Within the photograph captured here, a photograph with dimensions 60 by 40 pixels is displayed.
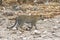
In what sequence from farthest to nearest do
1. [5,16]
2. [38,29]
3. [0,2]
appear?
1. [0,2]
2. [5,16]
3. [38,29]

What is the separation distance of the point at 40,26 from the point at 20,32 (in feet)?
4.22

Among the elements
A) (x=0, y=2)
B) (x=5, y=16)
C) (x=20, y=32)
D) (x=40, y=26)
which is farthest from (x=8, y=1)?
(x=20, y=32)

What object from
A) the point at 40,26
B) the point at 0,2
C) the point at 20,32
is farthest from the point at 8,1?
the point at 20,32

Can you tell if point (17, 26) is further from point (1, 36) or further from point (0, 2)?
point (0, 2)

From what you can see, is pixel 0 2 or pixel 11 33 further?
pixel 0 2

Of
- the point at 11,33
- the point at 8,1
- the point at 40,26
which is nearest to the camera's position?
the point at 11,33

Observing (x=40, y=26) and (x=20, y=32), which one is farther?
(x=40, y=26)

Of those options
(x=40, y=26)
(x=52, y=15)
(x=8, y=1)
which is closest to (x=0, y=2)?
(x=8, y=1)

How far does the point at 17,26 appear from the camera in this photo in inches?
281

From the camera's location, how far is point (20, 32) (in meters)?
6.88

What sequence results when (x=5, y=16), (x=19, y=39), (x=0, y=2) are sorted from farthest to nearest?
(x=0, y=2) → (x=5, y=16) → (x=19, y=39)

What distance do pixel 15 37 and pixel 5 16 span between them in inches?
135

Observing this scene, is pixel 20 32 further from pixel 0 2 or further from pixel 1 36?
pixel 0 2

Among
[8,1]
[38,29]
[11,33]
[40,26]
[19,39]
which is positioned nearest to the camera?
[19,39]
